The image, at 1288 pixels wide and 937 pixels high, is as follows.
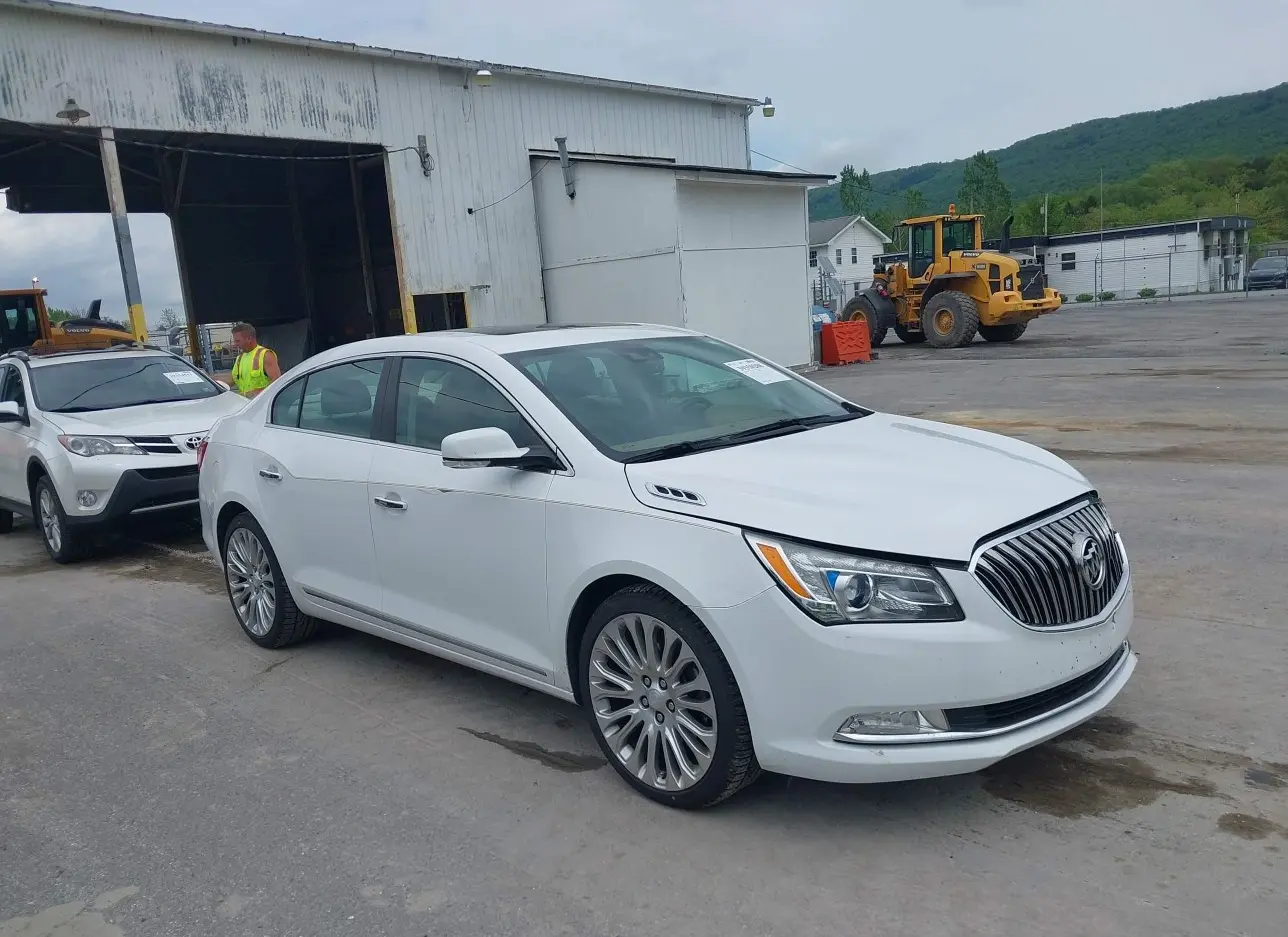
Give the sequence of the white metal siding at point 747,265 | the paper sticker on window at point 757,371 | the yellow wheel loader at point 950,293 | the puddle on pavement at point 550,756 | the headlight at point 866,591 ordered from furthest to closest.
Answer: the yellow wheel loader at point 950,293, the white metal siding at point 747,265, the paper sticker on window at point 757,371, the puddle on pavement at point 550,756, the headlight at point 866,591

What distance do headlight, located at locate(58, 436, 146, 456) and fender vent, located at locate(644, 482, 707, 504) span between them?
622 centimetres

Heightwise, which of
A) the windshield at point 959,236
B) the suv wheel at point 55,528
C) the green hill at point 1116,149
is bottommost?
the suv wheel at point 55,528

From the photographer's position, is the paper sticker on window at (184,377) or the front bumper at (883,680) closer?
the front bumper at (883,680)

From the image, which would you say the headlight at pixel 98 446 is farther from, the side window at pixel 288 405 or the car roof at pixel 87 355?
the side window at pixel 288 405

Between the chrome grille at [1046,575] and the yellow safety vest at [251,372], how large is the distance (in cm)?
830

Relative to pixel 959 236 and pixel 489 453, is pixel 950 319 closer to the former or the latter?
pixel 959 236

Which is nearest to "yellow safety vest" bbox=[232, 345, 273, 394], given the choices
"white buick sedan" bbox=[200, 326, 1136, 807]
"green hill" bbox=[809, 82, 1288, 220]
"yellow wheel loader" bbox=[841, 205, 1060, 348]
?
"white buick sedan" bbox=[200, 326, 1136, 807]

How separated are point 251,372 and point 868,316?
1962 centimetres

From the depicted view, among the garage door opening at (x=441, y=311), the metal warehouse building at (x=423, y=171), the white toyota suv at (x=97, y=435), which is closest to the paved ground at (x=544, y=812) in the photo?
the white toyota suv at (x=97, y=435)

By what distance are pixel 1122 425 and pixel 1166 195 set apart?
8579 cm

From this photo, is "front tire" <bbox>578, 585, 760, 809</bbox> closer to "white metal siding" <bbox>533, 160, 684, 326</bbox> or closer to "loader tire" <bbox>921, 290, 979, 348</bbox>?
"white metal siding" <bbox>533, 160, 684, 326</bbox>

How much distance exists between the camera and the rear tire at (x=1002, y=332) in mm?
26156

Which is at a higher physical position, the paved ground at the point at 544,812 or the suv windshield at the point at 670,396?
the suv windshield at the point at 670,396

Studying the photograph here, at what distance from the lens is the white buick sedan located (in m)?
3.16
